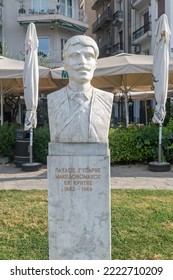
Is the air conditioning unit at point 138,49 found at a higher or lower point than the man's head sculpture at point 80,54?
higher

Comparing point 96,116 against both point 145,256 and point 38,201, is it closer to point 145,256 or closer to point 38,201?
point 145,256

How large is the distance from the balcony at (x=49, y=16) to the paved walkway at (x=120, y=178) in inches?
766

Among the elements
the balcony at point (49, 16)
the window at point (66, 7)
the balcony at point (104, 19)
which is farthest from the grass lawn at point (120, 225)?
the balcony at point (104, 19)

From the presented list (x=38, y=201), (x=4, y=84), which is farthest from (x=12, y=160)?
(x=38, y=201)

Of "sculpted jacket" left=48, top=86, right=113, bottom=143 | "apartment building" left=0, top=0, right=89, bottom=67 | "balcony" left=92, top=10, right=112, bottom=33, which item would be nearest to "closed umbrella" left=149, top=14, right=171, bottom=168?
"sculpted jacket" left=48, top=86, right=113, bottom=143

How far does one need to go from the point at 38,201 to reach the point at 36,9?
927 inches

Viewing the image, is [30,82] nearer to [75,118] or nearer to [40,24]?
[75,118]

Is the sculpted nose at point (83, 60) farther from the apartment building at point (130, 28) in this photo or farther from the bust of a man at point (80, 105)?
the apartment building at point (130, 28)

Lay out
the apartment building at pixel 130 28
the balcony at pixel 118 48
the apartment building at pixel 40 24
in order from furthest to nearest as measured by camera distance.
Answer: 1. the balcony at pixel 118 48
2. the apartment building at pixel 40 24
3. the apartment building at pixel 130 28

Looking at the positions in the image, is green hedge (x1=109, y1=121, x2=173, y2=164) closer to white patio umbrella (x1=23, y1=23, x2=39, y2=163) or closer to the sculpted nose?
white patio umbrella (x1=23, y1=23, x2=39, y2=163)

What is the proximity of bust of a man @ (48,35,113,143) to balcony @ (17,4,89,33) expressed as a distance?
23313 mm

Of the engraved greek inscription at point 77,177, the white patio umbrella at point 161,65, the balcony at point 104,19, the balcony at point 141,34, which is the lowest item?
the engraved greek inscription at point 77,177

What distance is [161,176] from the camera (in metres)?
6.93

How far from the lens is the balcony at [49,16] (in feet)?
82.2
